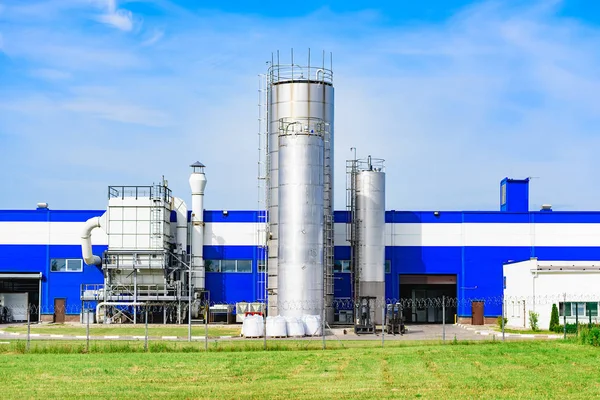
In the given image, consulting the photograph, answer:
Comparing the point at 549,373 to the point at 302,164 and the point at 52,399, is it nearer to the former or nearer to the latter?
the point at 52,399

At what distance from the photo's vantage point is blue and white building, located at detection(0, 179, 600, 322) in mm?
71625

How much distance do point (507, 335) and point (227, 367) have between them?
1004 inches

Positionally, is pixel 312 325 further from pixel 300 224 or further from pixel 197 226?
pixel 197 226

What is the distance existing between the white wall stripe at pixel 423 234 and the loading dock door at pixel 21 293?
254cm

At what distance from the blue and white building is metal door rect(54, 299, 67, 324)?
0.61 ft

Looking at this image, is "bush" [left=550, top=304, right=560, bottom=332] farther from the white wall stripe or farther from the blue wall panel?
the blue wall panel

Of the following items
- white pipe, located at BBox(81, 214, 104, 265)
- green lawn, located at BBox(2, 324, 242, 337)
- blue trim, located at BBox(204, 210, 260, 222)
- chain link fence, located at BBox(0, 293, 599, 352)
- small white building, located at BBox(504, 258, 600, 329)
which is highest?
blue trim, located at BBox(204, 210, 260, 222)

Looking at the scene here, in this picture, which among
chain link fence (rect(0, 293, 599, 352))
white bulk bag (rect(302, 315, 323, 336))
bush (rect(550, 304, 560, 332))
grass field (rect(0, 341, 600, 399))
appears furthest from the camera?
bush (rect(550, 304, 560, 332))

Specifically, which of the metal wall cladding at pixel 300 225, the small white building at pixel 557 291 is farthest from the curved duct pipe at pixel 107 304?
the small white building at pixel 557 291

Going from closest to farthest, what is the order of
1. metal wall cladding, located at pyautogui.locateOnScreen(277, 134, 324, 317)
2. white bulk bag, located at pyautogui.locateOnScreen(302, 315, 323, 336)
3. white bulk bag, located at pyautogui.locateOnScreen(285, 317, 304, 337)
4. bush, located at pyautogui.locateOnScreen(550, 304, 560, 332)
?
white bulk bag, located at pyautogui.locateOnScreen(285, 317, 304, 337) < white bulk bag, located at pyautogui.locateOnScreen(302, 315, 323, 336) < bush, located at pyautogui.locateOnScreen(550, 304, 560, 332) < metal wall cladding, located at pyautogui.locateOnScreen(277, 134, 324, 317)

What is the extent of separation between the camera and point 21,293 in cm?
7531

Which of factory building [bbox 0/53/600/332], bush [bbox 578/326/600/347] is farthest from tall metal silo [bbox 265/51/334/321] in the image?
bush [bbox 578/326/600/347]

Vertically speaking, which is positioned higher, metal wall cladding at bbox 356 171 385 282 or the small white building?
metal wall cladding at bbox 356 171 385 282

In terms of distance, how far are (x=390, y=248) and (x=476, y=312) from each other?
25.8ft
